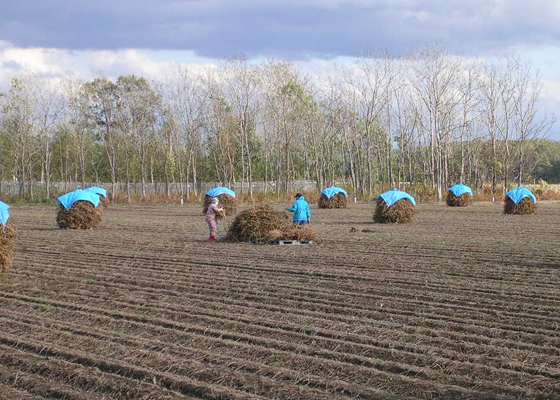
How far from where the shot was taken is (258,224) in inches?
667

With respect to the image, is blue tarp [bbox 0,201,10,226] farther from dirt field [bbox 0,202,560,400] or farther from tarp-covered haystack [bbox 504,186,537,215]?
tarp-covered haystack [bbox 504,186,537,215]

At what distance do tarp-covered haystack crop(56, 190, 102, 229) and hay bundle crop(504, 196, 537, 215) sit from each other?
17.3m

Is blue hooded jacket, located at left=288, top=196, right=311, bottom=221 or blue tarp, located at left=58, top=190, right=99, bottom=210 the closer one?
blue hooded jacket, located at left=288, top=196, right=311, bottom=221

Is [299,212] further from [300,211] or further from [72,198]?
[72,198]

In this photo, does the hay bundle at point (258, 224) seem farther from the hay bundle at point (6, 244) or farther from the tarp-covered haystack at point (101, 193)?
the tarp-covered haystack at point (101, 193)

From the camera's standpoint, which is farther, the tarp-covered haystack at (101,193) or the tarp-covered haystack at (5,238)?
the tarp-covered haystack at (101,193)

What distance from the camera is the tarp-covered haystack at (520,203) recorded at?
27219 millimetres

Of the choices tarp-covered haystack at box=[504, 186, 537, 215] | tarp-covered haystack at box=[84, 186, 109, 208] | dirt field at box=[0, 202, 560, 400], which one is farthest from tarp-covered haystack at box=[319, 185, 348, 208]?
dirt field at box=[0, 202, 560, 400]

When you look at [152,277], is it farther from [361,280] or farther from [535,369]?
[535,369]

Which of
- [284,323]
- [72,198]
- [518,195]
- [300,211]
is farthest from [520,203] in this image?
[284,323]

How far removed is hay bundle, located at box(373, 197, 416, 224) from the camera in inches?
890

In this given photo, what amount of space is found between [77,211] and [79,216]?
0.22m

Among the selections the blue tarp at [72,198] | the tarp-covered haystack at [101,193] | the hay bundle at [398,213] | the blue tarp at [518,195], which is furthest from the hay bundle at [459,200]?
the blue tarp at [72,198]

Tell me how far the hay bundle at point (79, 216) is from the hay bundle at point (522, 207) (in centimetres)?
1729
